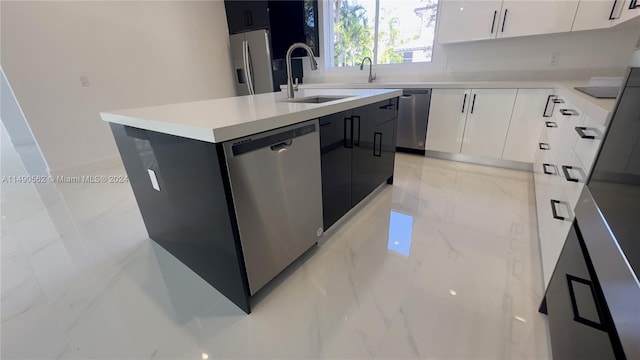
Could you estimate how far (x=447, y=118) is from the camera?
2814 millimetres

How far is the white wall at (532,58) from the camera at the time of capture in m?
2.34

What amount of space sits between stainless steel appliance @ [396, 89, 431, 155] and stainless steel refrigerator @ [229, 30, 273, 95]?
2.13 meters

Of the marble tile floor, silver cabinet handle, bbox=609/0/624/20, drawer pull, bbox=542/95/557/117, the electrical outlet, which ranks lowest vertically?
the marble tile floor

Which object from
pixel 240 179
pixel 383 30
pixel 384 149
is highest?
pixel 383 30

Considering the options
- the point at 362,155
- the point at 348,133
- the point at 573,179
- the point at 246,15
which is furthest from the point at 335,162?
the point at 246,15

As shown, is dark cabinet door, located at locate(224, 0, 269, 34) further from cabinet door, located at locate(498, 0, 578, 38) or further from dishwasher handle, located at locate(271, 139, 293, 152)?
dishwasher handle, located at locate(271, 139, 293, 152)

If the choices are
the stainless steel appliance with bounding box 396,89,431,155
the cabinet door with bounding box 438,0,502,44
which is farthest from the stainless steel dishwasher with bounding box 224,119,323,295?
the cabinet door with bounding box 438,0,502,44

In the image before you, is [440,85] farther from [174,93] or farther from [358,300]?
[174,93]

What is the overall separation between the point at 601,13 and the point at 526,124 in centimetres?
96

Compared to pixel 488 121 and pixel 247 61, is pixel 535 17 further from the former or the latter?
pixel 247 61

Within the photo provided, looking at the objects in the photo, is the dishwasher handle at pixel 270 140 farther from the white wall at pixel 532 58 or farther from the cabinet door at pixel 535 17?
the white wall at pixel 532 58

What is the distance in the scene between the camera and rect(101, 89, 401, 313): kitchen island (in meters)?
0.96

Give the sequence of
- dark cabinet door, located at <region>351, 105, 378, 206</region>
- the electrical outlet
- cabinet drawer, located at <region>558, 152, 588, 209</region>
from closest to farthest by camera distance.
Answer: cabinet drawer, located at <region>558, 152, 588, 209</region> < dark cabinet door, located at <region>351, 105, 378, 206</region> < the electrical outlet

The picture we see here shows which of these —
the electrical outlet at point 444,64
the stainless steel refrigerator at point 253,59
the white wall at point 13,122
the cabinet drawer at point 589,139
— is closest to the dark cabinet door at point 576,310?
the cabinet drawer at point 589,139
